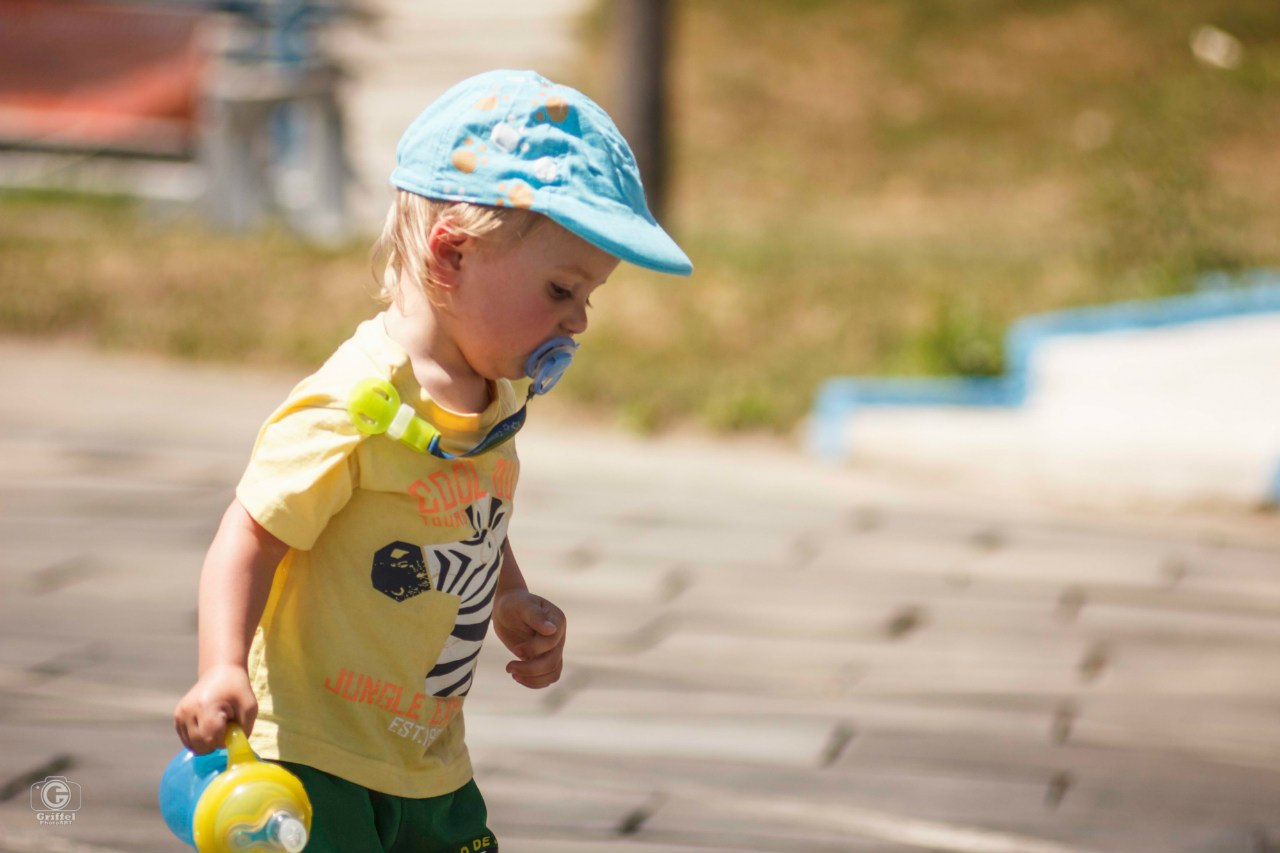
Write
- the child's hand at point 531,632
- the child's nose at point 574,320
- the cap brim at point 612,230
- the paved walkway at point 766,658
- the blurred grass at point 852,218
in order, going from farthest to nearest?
the blurred grass at point 852,218
the paved walkway at point 766,658
the child's hand at point 531,632
the child's nose at point 574,320
the cap brim at point 612,230

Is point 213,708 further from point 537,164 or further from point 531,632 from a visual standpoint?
point 537,164

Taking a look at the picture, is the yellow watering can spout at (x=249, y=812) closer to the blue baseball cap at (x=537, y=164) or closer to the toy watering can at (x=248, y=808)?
the toy watering can at (x=248, y=808)

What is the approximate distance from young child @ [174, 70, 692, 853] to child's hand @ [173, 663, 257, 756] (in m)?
0.04

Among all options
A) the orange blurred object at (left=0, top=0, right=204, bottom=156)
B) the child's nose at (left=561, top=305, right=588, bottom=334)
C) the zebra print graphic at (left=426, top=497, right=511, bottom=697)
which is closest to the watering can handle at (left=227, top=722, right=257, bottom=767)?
the zebra print graphic at (left=426, top=497, right=511, bottom=697)

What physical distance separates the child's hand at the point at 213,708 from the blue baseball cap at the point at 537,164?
0.60 meters

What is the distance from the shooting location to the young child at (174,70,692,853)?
1.85m

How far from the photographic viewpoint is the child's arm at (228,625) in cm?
173

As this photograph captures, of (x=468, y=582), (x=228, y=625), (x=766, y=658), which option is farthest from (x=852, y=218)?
(x=228, y=625)

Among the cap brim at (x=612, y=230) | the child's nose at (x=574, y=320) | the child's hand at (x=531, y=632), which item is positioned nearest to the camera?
the cap brim at (x=612, y=230)

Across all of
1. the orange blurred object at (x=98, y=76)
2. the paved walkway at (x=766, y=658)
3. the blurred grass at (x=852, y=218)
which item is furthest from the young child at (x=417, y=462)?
the orange blurred object at (x=98, y=76)

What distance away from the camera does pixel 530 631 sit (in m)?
2.18

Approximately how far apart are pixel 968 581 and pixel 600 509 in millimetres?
1332

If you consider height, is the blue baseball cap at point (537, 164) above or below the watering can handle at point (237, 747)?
above

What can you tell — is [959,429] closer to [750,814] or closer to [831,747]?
[831,747]
